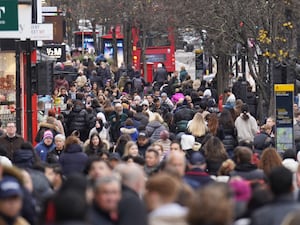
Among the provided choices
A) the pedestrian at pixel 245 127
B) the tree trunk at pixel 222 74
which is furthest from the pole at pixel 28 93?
the tree trunk at pixel 222 74

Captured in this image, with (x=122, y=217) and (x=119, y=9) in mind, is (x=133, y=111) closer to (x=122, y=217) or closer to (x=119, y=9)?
(x=122, y=217)

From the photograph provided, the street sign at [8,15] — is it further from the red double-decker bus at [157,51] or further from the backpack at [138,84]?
the red double-decker bus at [157,51]

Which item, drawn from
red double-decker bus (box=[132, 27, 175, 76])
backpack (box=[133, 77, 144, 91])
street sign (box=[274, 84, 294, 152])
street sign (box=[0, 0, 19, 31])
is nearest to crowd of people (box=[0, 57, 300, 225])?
street sign (box=[274, 84, 294, 152])

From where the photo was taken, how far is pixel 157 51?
64.1 meters

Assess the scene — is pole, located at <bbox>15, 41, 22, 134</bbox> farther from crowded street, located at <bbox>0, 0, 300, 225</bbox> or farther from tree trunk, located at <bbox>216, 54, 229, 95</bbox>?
tree trunk, located at <bbox>216, 54, 229, 95</bbox>

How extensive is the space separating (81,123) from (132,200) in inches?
685

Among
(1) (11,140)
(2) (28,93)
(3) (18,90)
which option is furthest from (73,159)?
(2) (28,93)

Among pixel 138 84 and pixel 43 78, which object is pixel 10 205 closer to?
pixel 43 78

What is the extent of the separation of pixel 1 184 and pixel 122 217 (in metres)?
1.06

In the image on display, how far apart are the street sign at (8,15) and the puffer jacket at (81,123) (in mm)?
5787

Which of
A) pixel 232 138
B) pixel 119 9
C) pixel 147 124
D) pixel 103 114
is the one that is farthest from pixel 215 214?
pixel 119 9

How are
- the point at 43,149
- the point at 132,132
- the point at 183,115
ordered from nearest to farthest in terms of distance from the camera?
the point at 43,149 < the point at 132,132 < the point at 183,115

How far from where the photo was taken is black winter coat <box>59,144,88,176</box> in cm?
1753

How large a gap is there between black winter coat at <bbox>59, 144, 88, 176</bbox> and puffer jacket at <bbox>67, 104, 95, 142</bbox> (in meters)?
9.53
